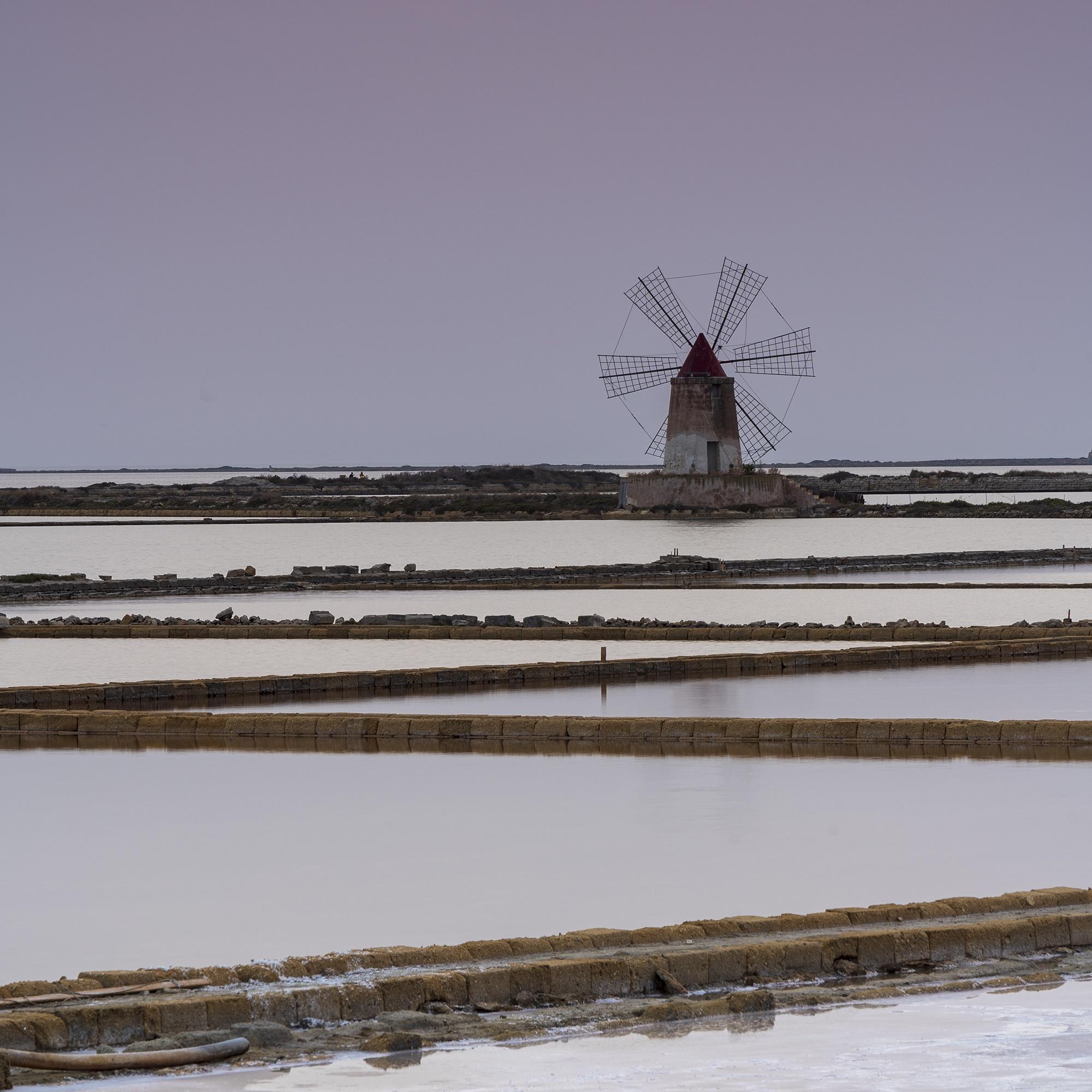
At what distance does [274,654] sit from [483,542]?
2469 cm

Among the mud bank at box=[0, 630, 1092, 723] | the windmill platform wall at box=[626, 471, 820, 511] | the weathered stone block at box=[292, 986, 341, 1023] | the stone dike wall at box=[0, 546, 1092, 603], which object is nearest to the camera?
the weathered stone block at box=[292, 986, 341, 1023]

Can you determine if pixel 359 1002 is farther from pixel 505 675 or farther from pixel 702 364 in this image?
pixel 702 364

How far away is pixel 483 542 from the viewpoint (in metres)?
39.2

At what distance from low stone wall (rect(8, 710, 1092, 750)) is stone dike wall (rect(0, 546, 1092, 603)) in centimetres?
1225

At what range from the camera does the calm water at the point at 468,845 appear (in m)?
5.33

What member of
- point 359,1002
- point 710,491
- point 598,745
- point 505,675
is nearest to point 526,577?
point 505,675

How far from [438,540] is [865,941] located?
35.2m

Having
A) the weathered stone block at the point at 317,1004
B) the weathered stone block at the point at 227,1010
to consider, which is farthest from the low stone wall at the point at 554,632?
the weathered stone block at the point at 227,1010

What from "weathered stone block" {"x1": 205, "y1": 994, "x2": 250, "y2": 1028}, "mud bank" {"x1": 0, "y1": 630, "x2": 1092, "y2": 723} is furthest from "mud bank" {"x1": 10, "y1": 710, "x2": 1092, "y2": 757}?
"weathered stone block" {"x1": 205, "y1": 994, "x2": 250, "y2": 1028}

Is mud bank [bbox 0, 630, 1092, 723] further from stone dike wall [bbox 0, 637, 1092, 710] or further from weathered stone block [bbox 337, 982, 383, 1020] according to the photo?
weathered stone block [bbox 337, 982, 383, 1020]

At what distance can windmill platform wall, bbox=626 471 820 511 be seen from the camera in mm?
42781

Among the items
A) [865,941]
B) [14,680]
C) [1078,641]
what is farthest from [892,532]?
[865,941]

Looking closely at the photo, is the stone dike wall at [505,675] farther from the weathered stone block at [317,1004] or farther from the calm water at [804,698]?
the weathered stone block at [317,1004]

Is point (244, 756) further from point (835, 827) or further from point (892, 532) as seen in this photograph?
point (892, 532)
